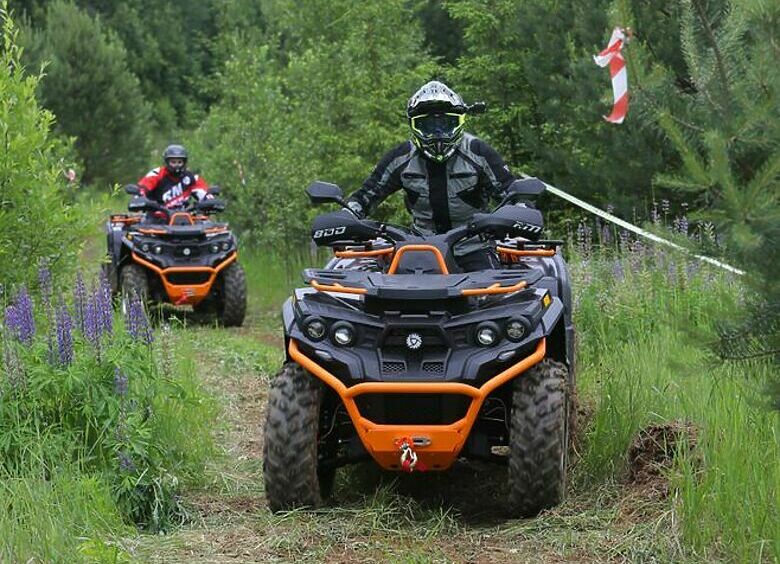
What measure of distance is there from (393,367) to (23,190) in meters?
3.10

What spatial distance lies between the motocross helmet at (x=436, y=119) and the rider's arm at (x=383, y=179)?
26cm

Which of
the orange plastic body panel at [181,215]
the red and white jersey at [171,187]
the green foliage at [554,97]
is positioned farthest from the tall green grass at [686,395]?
the red and white jersey at [171,187]

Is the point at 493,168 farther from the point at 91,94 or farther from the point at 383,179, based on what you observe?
the point at 91,94

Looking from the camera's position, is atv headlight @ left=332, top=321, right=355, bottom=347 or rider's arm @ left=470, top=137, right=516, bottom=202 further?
rider's arm @ left=470, top=137, right=516, bottom=202

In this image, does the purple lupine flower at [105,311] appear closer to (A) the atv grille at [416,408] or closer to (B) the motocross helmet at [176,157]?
(A) the atv grille at [416,408]

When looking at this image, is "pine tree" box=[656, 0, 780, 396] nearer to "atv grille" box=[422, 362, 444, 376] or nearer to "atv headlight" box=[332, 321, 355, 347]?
"atv grille" box=[422, 362, 444, 376]

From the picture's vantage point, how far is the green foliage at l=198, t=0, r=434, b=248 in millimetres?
13938

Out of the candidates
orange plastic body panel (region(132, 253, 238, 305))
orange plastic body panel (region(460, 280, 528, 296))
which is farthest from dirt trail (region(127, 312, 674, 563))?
orange plastic body panel (region(132, 253, 238, 305))

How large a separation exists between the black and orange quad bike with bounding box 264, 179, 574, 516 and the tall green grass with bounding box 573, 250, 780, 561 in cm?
58

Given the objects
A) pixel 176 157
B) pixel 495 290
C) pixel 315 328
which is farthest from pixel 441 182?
pixel 176 157

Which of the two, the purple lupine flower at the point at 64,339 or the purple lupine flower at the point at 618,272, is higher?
the purple lupine flower at the point at 64,339

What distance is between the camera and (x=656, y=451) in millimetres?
5711

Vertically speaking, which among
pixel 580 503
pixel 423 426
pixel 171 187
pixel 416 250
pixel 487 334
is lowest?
pixel 580 503

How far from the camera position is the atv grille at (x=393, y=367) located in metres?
5.20
